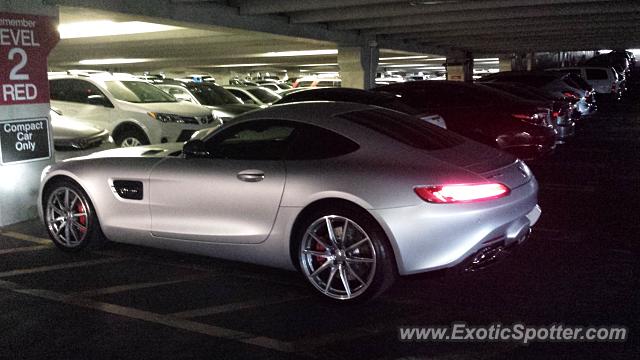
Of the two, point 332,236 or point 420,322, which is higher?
point 332,236

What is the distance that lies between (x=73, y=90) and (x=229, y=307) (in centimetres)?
906

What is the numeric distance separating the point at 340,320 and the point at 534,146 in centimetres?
610

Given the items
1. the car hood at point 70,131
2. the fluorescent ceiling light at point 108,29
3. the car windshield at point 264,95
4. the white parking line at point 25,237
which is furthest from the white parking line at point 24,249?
the car windshield at point 264,95

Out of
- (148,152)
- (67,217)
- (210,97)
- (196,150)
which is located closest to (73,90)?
(210,97)

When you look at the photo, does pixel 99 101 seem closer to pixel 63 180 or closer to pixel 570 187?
pixel 63 180

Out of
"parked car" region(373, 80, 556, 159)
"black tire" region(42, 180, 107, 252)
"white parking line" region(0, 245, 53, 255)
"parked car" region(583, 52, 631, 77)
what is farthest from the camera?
"parked car" region(583, 52, 631, 77)

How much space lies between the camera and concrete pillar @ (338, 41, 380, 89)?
18.4 metres

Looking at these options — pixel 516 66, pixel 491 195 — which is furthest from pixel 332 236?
pixel 516 66

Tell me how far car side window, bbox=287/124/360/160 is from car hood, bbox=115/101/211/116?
727 centimetres

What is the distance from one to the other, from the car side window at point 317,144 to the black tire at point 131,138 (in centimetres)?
726

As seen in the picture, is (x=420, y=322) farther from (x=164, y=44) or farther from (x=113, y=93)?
(x=164, y=44)

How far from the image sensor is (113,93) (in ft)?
40.0

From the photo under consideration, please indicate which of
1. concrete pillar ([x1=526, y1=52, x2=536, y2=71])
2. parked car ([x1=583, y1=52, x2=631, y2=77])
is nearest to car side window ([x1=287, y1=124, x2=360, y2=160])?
parked car ([x1=583, y1=52, x2=631, y2=77])

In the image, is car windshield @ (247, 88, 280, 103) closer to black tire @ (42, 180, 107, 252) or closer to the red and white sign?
the red and white sign
